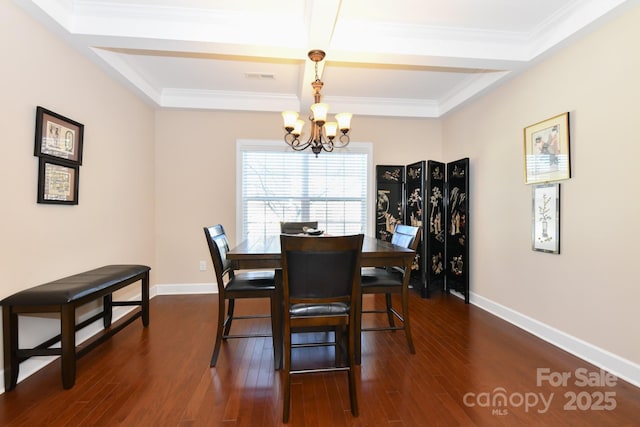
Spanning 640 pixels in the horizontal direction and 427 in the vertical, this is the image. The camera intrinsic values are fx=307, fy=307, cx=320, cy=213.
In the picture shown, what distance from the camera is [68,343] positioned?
195 cm

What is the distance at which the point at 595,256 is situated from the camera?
231cm

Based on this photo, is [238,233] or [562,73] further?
[238,233]

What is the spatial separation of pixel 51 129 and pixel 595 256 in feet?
13.7

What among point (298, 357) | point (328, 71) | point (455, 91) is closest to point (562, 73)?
point (455, 91)

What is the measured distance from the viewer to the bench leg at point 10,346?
1.90 m

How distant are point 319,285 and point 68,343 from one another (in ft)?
5.46

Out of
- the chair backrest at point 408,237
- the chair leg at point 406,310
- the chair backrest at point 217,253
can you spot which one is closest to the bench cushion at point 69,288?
the chair backrest at point 217,253

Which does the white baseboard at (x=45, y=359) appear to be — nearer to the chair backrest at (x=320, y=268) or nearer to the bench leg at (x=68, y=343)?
the bench leg at (x=68, y=343)

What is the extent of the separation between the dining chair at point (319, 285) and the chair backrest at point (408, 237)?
3.15 feet

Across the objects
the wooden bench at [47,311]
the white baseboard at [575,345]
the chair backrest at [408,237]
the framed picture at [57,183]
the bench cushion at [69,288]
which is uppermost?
the framed picture at [57,183]

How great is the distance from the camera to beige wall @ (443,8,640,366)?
6.84 ft

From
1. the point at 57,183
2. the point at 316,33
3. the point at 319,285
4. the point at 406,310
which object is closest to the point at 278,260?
the point at 319,285

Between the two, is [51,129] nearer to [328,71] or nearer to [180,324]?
[180,324]

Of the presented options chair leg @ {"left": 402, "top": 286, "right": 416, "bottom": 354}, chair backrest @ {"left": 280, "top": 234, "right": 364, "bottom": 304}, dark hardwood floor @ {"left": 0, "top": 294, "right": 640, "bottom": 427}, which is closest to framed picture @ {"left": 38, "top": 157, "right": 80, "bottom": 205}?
dark hardwood floor @ {"left": 0, "top": 294, "right": 640, "bottom": 427}
